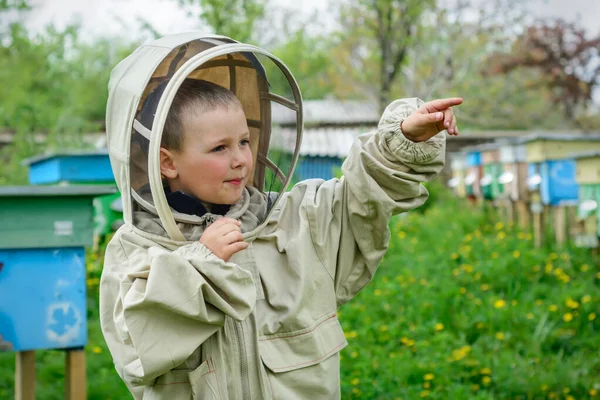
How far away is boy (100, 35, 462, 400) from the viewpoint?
1560 millimetres

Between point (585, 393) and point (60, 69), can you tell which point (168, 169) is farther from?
point (60, 69)

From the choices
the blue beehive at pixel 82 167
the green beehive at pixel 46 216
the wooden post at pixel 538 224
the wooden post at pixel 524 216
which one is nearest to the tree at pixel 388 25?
the wooden post at pixel 524 216

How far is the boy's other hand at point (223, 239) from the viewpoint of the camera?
63.0 inches

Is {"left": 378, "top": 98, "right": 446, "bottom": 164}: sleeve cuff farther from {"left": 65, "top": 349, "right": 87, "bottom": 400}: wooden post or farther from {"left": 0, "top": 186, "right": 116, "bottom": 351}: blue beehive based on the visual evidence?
{"left": 65, "top": 349, "right": 87, "bottom": 400}: wooden post

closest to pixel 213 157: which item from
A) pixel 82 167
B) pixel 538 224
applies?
pixel 82 167

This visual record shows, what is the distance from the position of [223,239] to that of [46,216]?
1703 millimetres

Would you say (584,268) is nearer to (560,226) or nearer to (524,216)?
(560,226)

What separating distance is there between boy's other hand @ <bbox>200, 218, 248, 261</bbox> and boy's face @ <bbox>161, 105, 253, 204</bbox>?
0.45ft

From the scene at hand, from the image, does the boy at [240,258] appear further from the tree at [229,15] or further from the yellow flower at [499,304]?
the tree at [229,15]

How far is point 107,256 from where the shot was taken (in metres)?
1.82

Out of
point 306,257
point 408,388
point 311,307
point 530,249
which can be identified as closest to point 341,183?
point 306,257

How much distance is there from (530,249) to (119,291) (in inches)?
210

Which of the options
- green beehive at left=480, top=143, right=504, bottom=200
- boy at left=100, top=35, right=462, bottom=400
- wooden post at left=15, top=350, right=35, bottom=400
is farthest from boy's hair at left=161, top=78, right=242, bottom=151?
green beehive at left=480, top=143, right=504, bottom=200

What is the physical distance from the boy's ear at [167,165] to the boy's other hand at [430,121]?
592 mm
